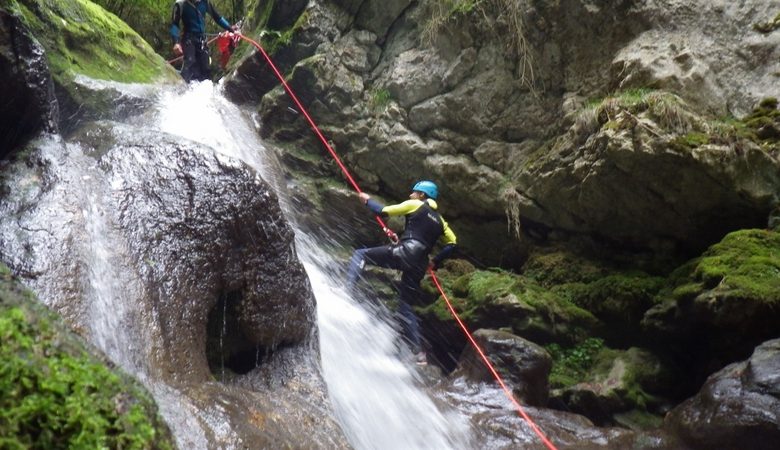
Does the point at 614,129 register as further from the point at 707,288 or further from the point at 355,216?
the point at 355,216

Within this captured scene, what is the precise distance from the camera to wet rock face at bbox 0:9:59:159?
410 cm

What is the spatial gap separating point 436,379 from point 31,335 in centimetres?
610

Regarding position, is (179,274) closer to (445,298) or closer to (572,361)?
(445,298)

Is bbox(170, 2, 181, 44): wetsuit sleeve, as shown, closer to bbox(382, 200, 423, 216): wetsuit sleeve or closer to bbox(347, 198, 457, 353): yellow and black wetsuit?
bbox(347, 198, 457, 353): yellow and black wetsuit

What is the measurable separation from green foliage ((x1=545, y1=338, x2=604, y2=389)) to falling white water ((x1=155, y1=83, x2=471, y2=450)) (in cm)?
195

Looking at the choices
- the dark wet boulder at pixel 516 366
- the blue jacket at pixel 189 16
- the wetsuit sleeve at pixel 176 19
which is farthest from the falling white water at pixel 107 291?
the blue jacket at pixel 189 16

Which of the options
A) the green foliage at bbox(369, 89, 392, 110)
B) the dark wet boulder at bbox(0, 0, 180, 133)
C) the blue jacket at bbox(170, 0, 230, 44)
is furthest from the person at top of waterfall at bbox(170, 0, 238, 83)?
the green foliage at bbox(369, 89, 392, 110)

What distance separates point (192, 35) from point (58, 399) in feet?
35.9

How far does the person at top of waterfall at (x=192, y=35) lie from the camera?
34.7 ft

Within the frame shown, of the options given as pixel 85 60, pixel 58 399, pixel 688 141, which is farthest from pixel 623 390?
pixel 85 60

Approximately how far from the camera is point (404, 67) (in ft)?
33.2

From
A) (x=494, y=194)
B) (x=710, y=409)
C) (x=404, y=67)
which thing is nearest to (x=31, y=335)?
(x=710, y=409)

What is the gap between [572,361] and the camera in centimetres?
736

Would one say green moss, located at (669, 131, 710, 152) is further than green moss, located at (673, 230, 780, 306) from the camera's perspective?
Yes
